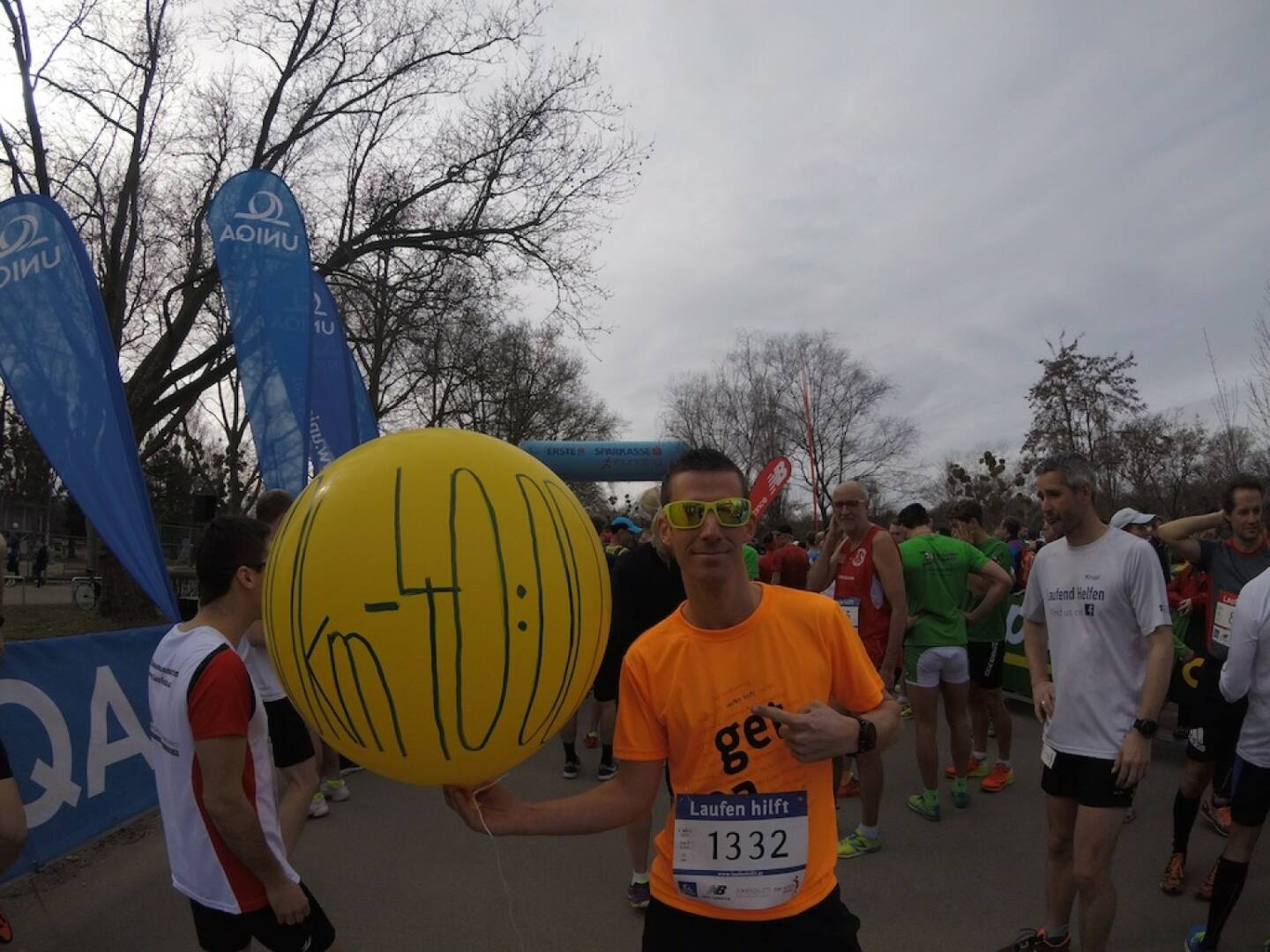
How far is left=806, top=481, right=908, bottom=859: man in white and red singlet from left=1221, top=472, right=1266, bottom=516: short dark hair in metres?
1.68

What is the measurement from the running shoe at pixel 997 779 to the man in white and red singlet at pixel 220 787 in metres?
4.73

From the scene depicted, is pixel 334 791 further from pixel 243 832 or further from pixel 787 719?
pixel 787 719

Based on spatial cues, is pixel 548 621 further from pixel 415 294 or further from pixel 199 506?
pixel 415 294

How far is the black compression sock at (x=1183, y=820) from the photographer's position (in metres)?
3.96

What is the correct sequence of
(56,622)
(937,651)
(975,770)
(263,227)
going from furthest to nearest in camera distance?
1. (56,622)
2. (263,227)
3. (975,770)
4. (937,651)

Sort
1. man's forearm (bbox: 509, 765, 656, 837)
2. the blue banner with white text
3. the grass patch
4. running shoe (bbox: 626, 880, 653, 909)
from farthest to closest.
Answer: the grass patch
the blue banner with white text
running shoe (bbox: 626, 880, 653, 909)
man's forearm (bbox: 509, 765, 656, 837)

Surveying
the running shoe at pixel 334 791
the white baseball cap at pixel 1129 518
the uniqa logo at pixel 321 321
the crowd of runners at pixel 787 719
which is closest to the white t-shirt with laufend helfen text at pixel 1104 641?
the crowd of runners at pixel 787 719

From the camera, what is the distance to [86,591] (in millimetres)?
19328

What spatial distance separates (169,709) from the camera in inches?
85.1

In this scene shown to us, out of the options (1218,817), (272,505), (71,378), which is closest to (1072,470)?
(1218,817)

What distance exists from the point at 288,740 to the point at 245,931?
60.1 inches

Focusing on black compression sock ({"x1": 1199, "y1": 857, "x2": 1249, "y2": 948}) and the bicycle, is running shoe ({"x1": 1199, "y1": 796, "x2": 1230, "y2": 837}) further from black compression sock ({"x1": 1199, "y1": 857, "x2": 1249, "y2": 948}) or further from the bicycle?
the bicycle

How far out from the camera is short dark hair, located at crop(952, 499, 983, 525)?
638 centimetres

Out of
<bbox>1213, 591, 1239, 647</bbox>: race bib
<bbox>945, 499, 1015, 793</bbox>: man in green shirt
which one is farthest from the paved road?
<bbox>1213, 591, 1239, 647</bbox>: race bib
